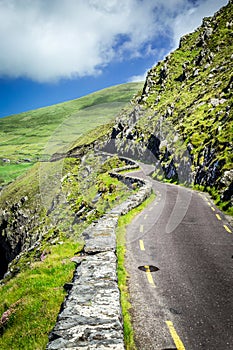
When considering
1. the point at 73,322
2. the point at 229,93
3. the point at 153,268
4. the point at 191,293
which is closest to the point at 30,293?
the point at 73,322

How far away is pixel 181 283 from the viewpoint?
9.04m

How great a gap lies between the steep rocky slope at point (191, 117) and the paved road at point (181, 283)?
343 inches

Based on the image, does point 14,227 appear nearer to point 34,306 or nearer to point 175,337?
point 34,306

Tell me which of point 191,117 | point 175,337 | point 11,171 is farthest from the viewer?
point 11,171

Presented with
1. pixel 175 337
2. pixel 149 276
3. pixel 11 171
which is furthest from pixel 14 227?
pixel 11 171

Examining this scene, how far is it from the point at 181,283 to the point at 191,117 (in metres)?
49.0

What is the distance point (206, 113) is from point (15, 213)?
51.8 metres

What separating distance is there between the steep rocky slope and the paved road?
8.72 metres

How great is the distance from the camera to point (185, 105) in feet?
212

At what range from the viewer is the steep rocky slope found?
32.5 m

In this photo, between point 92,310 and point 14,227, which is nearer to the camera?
point 92,310

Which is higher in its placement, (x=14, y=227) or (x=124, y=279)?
(x=124, y=279)

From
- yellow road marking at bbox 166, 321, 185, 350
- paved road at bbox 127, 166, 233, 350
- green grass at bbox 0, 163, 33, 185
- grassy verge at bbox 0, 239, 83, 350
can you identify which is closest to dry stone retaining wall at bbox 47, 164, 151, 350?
grassy verge at bbox 0, 239, 83, 350

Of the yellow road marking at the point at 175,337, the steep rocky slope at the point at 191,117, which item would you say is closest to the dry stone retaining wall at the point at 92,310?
the yellow road marking at the point at 175,337
